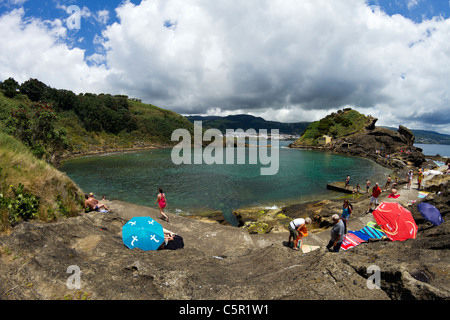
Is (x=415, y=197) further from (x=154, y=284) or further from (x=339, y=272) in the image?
(x=154, y=284)

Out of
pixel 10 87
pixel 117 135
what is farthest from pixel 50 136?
pixel 117 135

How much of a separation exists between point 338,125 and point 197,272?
10461 centimetres

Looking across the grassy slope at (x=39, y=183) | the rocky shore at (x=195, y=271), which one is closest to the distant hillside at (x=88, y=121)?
the grassy slope at (x=39, y=183)

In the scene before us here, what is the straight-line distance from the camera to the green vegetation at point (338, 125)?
8725cm

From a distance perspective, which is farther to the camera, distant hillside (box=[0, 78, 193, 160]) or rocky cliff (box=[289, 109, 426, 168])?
distant hillside (box=[0, 78, 193, 160])

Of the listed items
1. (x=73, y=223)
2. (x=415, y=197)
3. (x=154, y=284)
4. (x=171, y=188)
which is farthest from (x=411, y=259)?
(x=171, y=188)

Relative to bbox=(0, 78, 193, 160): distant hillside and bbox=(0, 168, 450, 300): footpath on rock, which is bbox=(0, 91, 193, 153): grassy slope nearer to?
bbox=(0, 78, 193, 160): distant hillside

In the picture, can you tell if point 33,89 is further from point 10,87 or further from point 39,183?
point 39,183

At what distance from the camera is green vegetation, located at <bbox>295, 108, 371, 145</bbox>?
87.2 metres

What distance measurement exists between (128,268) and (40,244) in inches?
86.2

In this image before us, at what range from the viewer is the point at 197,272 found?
4371mm

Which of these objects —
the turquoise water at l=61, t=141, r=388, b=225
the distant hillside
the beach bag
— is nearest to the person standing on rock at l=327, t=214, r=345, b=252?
the beach bag

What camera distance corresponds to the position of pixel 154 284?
3.56 meters

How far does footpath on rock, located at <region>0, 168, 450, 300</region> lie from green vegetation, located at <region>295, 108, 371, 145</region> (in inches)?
3757
